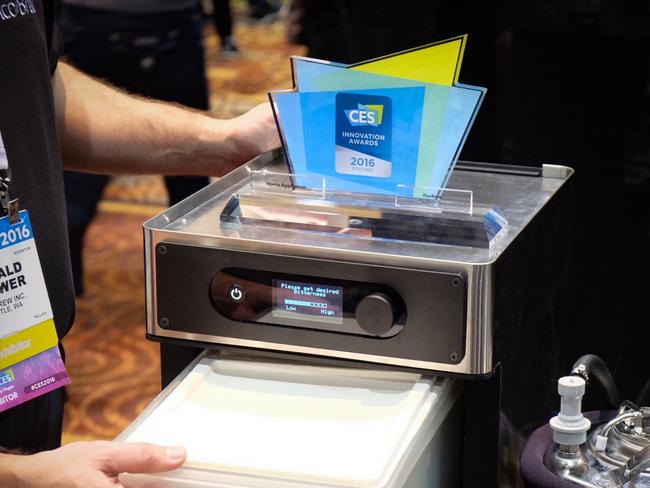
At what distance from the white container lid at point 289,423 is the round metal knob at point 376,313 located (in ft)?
0.18

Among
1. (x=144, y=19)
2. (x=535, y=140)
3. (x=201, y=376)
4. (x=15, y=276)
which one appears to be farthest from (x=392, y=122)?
(x=144, y=19)

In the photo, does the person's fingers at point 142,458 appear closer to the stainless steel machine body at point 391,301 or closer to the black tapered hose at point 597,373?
the stainless steel machine body at point 391,301

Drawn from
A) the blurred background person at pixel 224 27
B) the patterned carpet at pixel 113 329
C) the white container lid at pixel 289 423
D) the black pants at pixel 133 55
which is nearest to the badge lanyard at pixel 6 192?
the white container lid at pixel 289 423

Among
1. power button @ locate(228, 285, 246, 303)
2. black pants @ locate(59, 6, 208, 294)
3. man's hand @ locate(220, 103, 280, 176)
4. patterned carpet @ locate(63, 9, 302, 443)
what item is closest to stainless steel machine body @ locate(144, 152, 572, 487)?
power button @ locate(228, 285, 246, 303)

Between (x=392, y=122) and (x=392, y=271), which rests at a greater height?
(x=392, y=122)

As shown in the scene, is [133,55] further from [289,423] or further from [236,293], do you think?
[289,423]

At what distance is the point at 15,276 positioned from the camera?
112cm

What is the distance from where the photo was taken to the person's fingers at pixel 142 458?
A: 0.83 metres

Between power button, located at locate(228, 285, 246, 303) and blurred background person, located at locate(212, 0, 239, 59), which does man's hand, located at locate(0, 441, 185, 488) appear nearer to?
power button, located at locate(228, 285, 246, 303)

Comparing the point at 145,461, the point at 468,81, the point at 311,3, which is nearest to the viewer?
the point at 145,461

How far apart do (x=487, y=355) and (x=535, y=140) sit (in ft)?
2.76

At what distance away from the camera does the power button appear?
98 cm

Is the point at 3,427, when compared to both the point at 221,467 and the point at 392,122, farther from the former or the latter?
the point at 392,122

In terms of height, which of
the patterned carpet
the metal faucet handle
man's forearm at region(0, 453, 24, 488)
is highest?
the metal faucet handle
